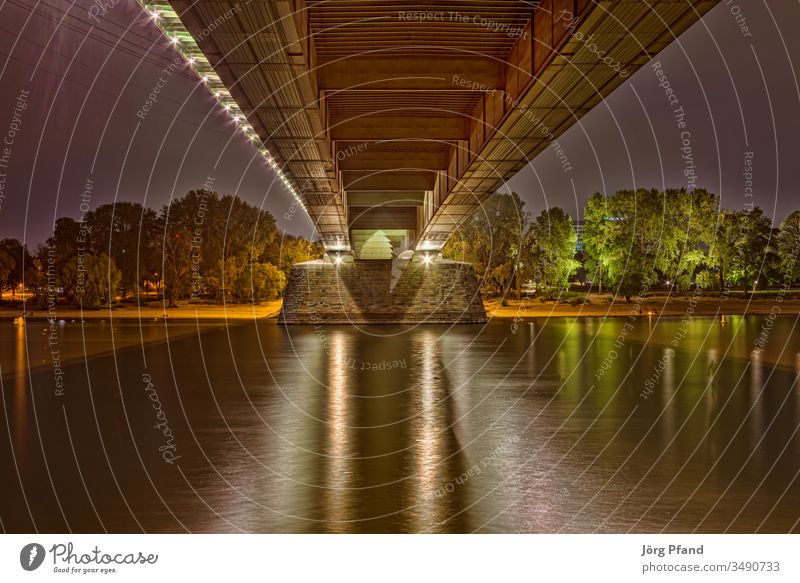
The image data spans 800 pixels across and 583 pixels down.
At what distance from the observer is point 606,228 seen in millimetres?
A: 84000

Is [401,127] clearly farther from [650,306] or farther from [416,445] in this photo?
[650,306]

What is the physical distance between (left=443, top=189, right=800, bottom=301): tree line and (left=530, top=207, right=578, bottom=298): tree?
105 millimetres

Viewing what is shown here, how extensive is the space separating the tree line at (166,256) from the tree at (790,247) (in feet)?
176

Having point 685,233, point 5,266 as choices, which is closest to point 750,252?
point 685,233

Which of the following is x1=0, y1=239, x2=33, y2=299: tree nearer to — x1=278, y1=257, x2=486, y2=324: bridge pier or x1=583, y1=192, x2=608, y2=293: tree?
x1=278, y1=257, x2=486, y2=324: bridge pier

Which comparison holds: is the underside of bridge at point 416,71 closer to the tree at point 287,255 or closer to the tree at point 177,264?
the tree at point 177,264

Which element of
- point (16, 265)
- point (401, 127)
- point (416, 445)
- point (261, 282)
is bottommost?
point (416, 445)

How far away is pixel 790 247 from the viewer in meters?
93.8

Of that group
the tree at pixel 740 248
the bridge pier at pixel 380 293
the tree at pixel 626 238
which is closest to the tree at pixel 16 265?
the bridge pier at pixel 380 293

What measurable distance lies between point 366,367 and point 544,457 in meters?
14.0

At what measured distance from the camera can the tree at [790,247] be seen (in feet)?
284

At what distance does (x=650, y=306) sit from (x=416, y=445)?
65302mm

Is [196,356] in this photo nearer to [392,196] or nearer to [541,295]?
[392,196]

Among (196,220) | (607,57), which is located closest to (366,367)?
(607,57)
